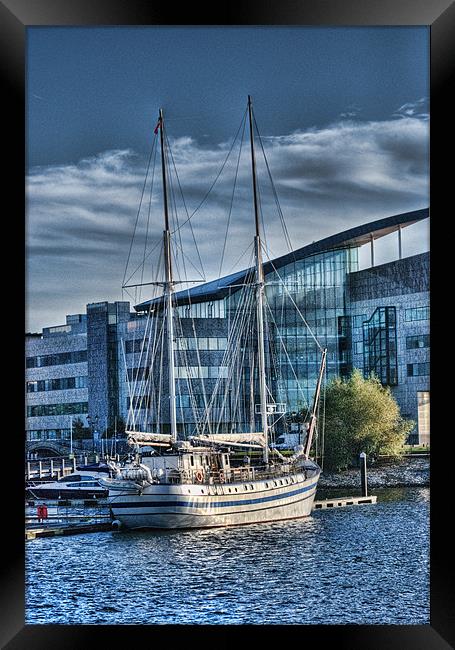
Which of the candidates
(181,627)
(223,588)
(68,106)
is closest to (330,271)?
(68,106)

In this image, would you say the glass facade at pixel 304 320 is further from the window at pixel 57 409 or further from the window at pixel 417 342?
the window at pixel 57 409

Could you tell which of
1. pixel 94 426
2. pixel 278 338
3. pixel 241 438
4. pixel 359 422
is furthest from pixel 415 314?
pixel 94 426

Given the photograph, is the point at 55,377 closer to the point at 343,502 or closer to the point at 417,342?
the point at 343,502

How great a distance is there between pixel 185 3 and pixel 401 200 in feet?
27.4

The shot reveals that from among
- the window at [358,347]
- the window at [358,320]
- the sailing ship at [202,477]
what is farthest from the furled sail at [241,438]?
the window at [358,320]

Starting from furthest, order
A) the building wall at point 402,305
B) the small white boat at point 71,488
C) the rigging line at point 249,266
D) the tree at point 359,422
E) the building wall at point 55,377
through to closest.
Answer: the building wall at point 402,305 → the tree at point 359,422 → the small white boat at point 71,488 → the building wall at point 55,377 → the rigging line at point 249,266

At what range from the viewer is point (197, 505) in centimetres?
1151

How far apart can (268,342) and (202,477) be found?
2894 mm

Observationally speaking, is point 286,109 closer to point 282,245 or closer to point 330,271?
point 282,245

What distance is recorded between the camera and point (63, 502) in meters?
14.1

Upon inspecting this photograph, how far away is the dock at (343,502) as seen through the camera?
1339 centimetres

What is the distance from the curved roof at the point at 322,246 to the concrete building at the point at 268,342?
0.02m

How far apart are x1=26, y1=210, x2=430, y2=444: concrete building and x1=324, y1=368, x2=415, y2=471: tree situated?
256mm

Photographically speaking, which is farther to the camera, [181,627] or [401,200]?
[401,200]
